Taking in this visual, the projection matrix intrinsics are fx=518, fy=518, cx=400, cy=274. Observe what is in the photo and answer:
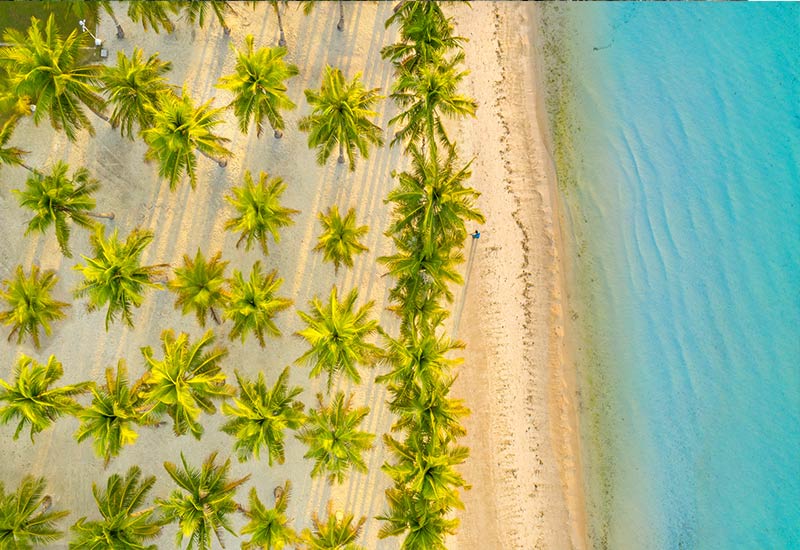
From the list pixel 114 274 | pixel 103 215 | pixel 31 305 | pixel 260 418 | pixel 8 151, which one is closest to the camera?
pixel 260 418

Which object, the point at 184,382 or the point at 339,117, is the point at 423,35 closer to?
the point at 339,117

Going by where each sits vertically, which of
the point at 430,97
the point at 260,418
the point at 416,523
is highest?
the point at 430,97

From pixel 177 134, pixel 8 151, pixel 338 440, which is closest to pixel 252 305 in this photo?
pixel 338 440

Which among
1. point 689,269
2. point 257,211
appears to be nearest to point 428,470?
point 257,211

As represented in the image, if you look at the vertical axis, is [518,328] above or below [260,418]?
above

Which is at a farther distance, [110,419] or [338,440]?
[338,440]

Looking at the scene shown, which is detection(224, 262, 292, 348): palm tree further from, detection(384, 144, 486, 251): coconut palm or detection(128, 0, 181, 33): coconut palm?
detection(128, 0, 181, 33): coconut palm

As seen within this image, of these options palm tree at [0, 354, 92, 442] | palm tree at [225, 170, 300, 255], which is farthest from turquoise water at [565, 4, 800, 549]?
palm tree at [0, 354, 92, 442]

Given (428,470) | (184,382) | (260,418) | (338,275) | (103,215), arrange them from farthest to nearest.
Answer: (338,275), (103,215), (428,470), (260,418), (184,382)
